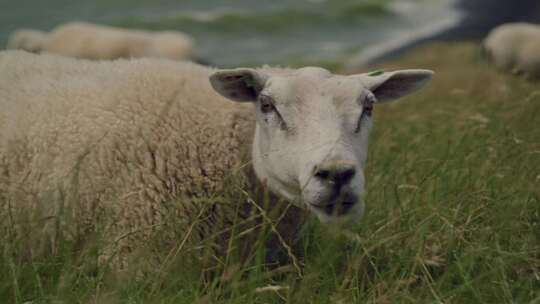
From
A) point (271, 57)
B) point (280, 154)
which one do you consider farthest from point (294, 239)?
point (271, 57)

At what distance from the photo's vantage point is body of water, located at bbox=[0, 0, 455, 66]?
76.9ft

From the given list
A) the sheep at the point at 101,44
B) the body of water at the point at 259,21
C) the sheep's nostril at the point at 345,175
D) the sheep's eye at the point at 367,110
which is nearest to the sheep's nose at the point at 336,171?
the sheep's nostril at the point at 345,175

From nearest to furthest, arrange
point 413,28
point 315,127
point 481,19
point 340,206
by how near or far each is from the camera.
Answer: point 340,206, point 315,127, point 481,19, point 413,28

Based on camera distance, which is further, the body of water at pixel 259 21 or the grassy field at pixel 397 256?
the body of water at pixel 259 21

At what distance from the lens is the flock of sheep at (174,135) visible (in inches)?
141

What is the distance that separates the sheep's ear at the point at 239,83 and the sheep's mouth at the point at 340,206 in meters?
0.76

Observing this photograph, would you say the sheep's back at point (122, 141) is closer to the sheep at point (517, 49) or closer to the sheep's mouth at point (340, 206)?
the sheep's mouth at point (340, 206)

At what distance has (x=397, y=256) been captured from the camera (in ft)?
12.1


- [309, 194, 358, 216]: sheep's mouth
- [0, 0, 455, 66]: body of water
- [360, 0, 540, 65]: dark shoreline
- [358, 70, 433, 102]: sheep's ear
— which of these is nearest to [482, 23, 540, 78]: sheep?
[360, 0, 540, 65]: dark shoreline

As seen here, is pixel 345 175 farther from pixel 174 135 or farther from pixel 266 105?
pixel 174 135

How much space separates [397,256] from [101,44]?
1291 cm

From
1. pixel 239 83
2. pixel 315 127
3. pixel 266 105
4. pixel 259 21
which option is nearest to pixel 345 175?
pixel 315 127

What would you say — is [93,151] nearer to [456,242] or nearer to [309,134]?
[309,134]

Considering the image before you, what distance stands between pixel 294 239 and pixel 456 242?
2.69 feet
